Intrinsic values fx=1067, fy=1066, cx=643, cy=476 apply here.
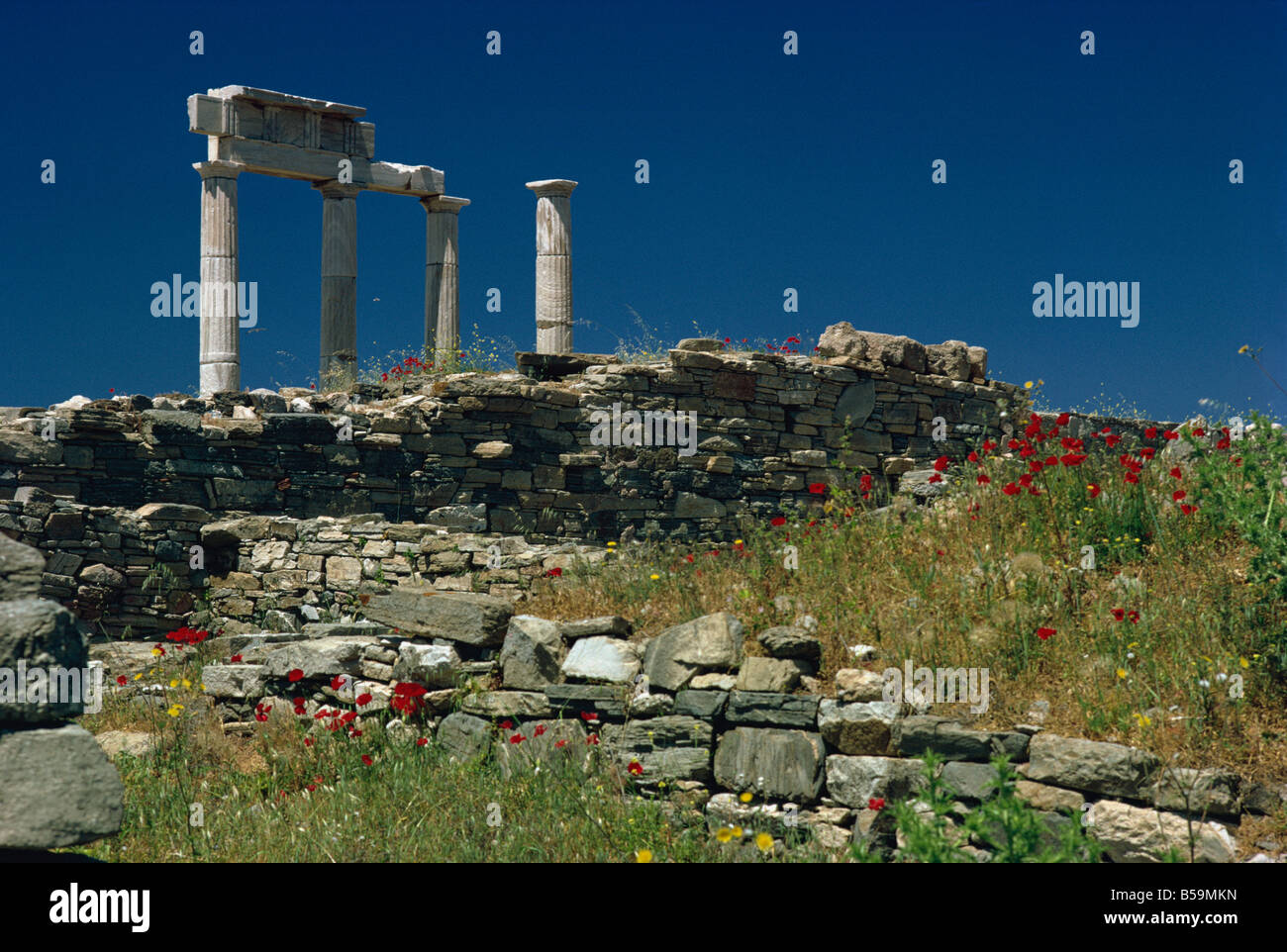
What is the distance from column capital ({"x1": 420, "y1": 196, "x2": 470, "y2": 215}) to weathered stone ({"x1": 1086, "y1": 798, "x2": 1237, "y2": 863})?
14.5 meters

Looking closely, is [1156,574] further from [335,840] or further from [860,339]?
[860,339]

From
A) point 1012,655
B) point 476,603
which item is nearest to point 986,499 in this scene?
point 1012,655

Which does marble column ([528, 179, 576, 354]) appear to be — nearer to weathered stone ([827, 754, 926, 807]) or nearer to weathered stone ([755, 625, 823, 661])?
weathered stone ([755, 625, 823, 661])

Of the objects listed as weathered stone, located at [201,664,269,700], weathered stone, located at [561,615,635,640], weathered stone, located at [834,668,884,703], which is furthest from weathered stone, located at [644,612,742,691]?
weathered stone, located at [201,664,269,700]

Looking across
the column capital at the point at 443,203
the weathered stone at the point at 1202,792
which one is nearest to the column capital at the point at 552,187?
the column capital at the point at 443,203

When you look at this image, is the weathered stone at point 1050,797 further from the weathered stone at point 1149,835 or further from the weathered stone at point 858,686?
the weathered stone at point 858,686

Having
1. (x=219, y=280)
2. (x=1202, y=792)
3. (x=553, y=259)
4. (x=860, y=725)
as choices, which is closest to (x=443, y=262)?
(x=553, y=259)

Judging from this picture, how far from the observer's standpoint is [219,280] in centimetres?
1491

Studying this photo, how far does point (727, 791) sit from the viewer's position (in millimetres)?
5785

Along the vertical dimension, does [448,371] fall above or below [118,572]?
above

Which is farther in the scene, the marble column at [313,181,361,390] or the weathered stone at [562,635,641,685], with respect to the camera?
the marble column at [313,181,361,390]

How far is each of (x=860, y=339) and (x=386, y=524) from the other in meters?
6.33

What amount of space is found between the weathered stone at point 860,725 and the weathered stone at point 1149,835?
1012mm

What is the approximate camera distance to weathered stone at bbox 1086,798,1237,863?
179 inches
